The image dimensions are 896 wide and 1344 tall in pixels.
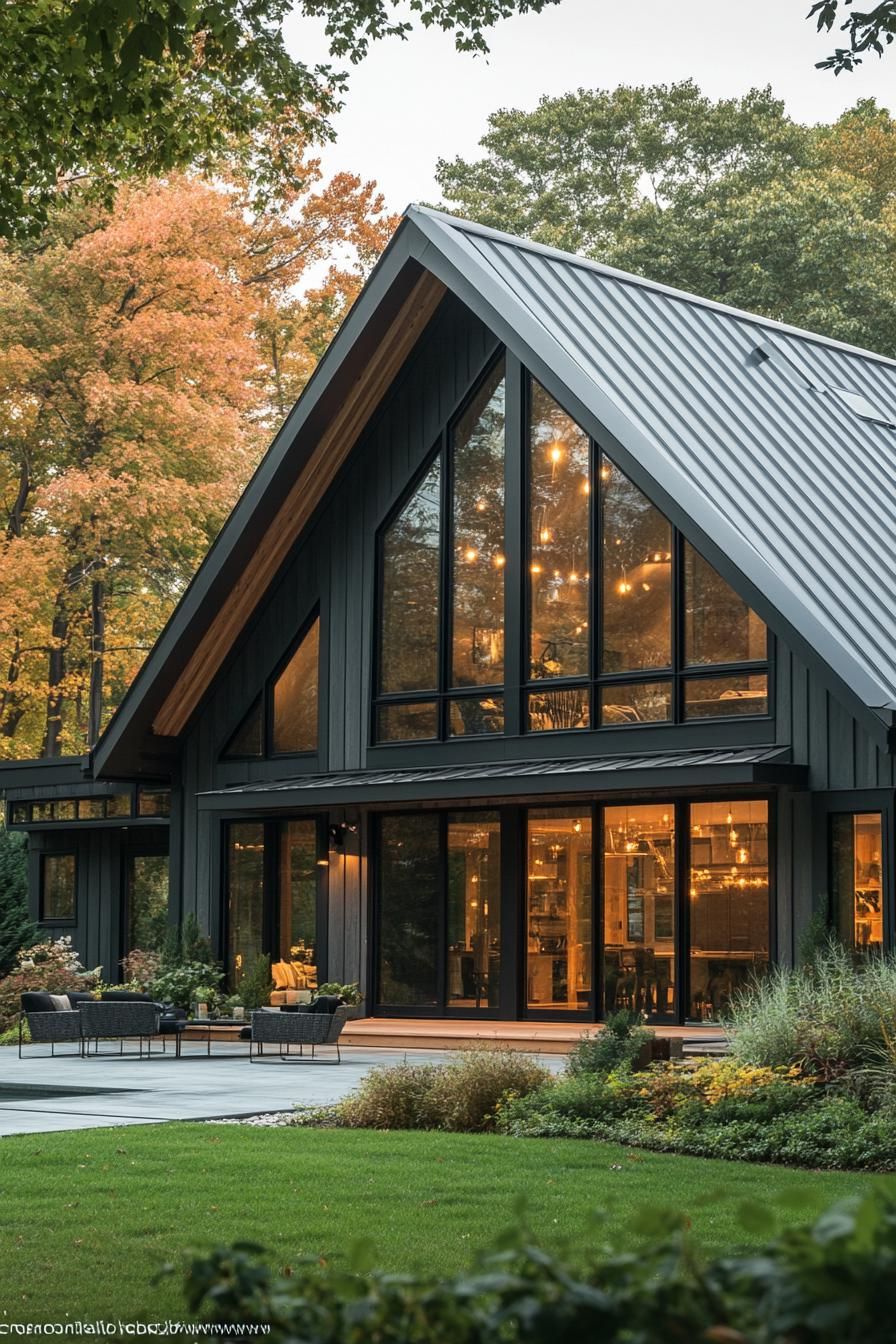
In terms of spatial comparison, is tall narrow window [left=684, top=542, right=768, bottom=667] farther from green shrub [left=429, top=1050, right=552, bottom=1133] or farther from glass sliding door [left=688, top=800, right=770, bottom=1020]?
green shrub [left=429, top=1050, right=552, bottom=1133]

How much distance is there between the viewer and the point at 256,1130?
12.0 metres

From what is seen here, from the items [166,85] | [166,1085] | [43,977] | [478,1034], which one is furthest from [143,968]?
[166,85]

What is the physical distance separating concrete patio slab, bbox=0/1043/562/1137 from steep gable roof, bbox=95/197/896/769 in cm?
526

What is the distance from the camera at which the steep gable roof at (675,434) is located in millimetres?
18047

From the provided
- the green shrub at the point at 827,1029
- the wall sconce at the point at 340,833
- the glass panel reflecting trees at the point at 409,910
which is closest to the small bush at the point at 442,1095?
the green shrub at the point at 827,1029

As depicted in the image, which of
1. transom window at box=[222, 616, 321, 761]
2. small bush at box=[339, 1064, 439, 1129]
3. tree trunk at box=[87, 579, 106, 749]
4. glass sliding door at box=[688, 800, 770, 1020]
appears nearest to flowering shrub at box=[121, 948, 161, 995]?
transom window at box=[222, 616, 321, 761]

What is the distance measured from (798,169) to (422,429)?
77.3ft

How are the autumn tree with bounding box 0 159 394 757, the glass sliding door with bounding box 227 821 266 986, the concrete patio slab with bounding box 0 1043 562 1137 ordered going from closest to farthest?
the concrete patio slab with bounding box 0 1043 562 1137 → the glass sliding door with bounding box 227 821 266 986 → the autumn tree with bounding box 0 159 394 757

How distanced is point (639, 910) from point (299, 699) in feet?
20.0

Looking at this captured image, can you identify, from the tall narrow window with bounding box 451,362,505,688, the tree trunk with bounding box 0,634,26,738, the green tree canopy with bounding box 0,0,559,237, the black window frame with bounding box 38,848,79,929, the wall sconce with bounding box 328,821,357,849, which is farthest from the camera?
the tree trunk with bounding box 0,634,26,738

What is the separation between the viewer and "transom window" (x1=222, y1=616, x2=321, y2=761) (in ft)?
76.8

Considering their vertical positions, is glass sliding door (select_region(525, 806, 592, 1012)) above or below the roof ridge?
below

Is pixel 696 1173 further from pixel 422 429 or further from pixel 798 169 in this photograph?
pixel 798 169

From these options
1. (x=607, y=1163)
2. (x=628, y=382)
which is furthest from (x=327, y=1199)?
(x=628, y=382)
